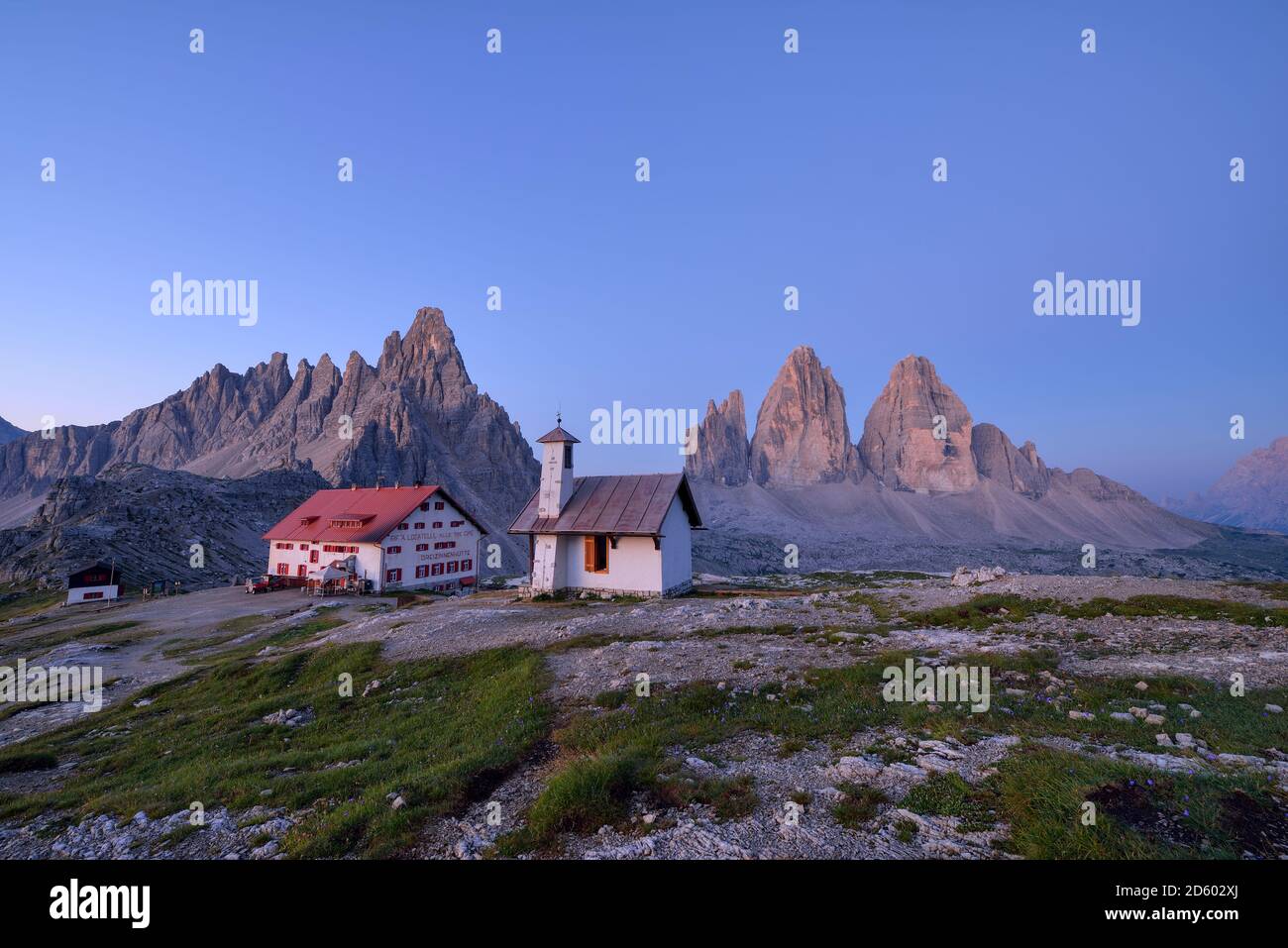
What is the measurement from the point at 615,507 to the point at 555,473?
4.85 metres

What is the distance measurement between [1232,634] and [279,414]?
23577 centimetres

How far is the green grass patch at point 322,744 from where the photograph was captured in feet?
27.8

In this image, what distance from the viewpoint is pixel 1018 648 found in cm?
1600

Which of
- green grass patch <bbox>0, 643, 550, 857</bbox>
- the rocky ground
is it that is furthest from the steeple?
green grass patch <bbox>0, 643, 550, 857</bbox>

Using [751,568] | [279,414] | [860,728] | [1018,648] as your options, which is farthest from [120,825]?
[279,414]

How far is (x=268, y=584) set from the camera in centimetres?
4972

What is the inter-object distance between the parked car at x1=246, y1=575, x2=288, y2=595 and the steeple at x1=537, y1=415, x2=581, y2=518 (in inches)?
1249

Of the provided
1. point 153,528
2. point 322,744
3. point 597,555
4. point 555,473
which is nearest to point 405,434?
point 153,528

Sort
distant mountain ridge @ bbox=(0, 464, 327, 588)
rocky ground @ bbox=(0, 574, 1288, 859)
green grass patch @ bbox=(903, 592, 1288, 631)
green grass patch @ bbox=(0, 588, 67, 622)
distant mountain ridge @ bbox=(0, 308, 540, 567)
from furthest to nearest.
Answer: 1. distant mountain ridge @ bbox=(0, 308, 540, 567)
2. distant mountain ridge @ bbox=(0, 464, 327, 588)
3. green grass patch @ bbox=(0, 588, 67, 622)
4. green grass patch @ bbox=(903, 592, 1288, 631)
5. rocky ground @ bbox=(0, 574, 1288, 859)

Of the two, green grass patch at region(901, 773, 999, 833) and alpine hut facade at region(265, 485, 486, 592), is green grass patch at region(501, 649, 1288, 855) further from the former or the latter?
alpine hut facade at region(265, 485, 486, 592)

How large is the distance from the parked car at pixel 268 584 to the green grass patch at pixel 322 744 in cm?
3231

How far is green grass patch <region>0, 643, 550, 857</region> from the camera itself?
847 centimetres

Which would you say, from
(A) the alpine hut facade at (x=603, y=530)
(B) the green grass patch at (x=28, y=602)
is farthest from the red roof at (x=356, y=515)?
(A) the alpine hut facade at (x=603, y=530)

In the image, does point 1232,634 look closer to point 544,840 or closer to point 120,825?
point 544,840
